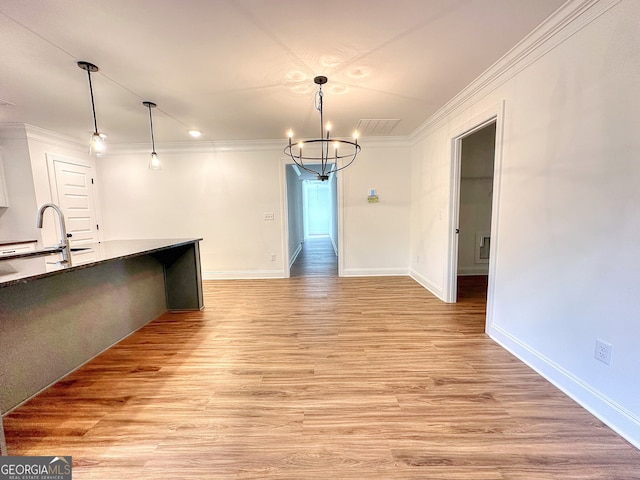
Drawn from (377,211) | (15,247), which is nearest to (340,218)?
(377,211)

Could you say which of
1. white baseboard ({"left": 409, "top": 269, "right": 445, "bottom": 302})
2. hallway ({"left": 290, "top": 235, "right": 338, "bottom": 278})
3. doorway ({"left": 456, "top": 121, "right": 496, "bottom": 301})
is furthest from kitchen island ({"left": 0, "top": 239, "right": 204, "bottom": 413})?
doorway ({"left": 456, "top": 121, "right": 496, "bottom": 301})

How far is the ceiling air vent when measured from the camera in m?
3.61

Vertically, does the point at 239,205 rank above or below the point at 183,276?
above

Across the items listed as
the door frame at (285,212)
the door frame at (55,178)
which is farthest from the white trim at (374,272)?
the door frame at (55,178)

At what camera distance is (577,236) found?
5.35 feet

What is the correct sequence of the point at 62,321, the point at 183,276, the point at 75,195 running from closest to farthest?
the point at 62,321, the point at 183,276, the point at 75,195

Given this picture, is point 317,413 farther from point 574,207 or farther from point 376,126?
point 376,126

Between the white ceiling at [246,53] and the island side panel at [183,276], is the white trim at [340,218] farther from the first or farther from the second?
the island side panel at [183,276]

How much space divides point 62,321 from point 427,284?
164 inches

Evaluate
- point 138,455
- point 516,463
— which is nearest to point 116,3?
point 138,455

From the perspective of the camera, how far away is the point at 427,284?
3.99 meters

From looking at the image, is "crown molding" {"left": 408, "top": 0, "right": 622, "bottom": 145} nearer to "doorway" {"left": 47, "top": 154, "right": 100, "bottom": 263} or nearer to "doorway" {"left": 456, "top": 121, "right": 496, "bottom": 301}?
"doorway" {"left": 456, "top": 121, "right": 496, "bottom": 301}

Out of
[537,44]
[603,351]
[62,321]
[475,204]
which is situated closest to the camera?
[603,351]

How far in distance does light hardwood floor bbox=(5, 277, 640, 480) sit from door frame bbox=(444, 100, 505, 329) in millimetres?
672
